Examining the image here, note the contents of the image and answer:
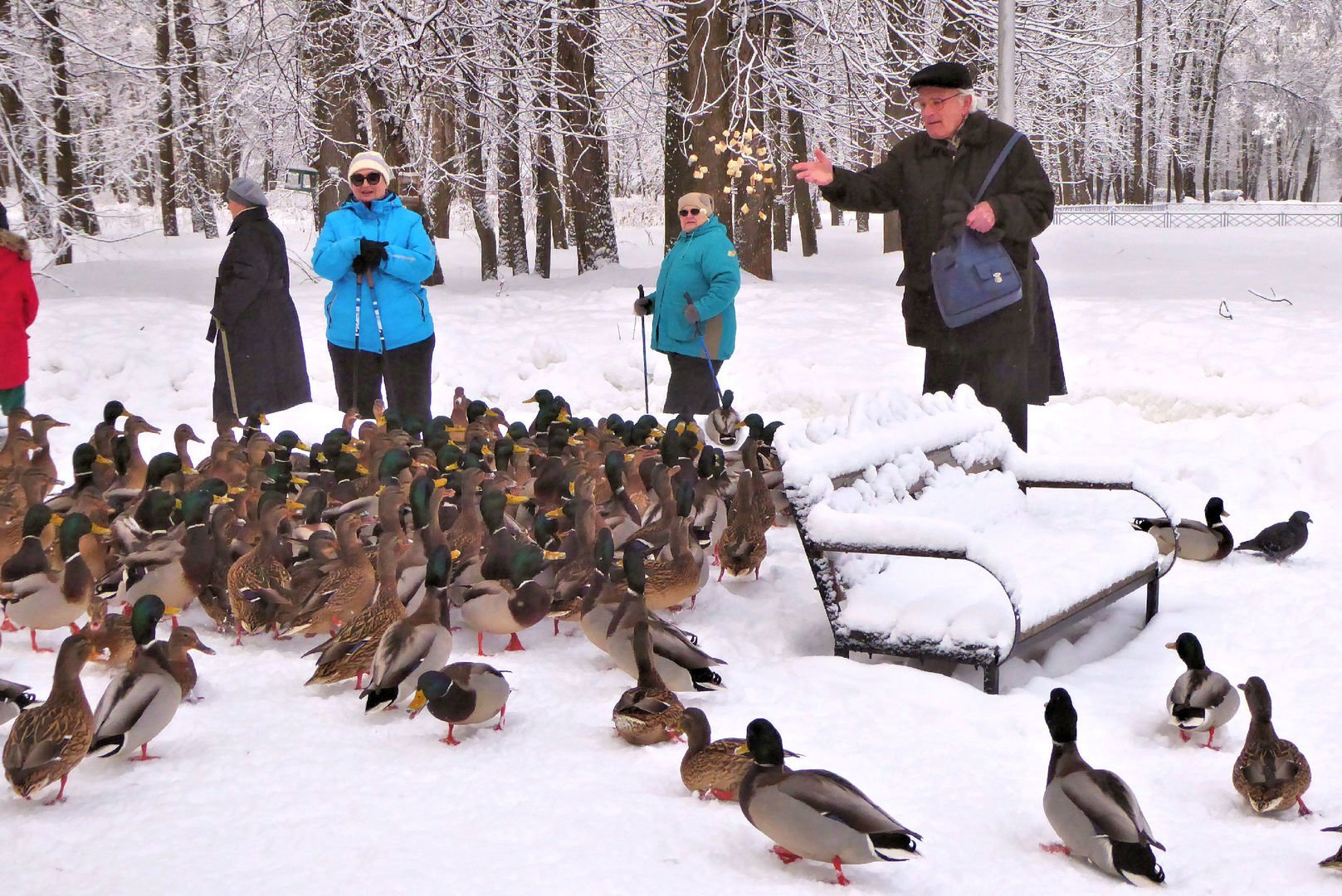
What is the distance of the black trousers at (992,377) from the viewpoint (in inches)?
275

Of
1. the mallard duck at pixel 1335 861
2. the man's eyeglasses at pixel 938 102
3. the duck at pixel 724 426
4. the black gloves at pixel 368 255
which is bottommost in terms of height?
the mallard duck at pixel 1335 861

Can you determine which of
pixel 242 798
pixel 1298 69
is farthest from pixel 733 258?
pixel 1298 69

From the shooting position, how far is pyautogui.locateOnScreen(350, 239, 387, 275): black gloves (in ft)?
28.2

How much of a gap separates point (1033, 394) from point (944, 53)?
13.2 m

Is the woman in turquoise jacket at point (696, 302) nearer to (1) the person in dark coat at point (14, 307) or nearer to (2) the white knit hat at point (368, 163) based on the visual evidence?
(2) the white knit hat at point (368, 163)

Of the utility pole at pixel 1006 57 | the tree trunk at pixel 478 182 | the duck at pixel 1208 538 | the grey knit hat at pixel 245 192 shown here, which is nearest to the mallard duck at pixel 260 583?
the grey knit hat at pixel 245 192

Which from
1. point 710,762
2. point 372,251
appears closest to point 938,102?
point 710,762

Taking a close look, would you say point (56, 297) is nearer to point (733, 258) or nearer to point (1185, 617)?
point (733, 258)

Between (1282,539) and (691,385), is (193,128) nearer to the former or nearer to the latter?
(691,385)

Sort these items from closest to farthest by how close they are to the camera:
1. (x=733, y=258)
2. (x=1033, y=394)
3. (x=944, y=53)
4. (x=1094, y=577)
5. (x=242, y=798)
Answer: (x=242, y=798)
(x=1094, y=577)
(x=1033, y=394)
(x=733, y=258)
(x=944, y=53)

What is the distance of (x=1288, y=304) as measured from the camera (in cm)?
1461

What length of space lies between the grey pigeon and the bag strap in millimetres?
2469

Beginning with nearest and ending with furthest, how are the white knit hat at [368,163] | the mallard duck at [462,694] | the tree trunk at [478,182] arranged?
the mallard duck at [462,694] → the white knit hat at [368,163] → the tree trunk at [478,182]

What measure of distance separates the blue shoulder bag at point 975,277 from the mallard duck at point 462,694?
3065mm
